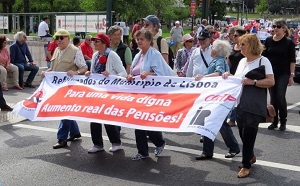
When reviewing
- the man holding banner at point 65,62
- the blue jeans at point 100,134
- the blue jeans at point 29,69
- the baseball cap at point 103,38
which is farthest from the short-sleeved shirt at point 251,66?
the blue jeans at point 29,69

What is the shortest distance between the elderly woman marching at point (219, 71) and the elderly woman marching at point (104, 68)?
4.07 feet

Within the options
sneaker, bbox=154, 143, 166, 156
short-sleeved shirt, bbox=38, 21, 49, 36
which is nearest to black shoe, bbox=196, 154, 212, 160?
sneaker, bbox=154, 143, 166, 156

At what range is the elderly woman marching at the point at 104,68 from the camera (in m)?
6.82

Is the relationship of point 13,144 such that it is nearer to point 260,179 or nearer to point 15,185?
point 15,185

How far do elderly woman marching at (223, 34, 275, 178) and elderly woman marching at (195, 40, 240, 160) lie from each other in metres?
0.68

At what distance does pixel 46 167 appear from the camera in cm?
634

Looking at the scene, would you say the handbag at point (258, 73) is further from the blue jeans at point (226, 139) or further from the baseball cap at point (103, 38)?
the baseball cap at point (103, 38)

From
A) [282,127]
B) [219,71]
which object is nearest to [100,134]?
[219,71]

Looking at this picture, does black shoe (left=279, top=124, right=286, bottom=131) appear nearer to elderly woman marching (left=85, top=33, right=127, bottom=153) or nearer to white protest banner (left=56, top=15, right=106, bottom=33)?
elderly woman marching (left=85, top=33, right=127, bottom=153)

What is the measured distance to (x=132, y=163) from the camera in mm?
6516

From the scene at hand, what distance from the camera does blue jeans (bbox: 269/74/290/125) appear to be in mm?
8578

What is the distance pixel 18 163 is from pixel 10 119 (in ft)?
9.79

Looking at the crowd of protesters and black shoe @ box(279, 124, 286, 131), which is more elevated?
the crowd of protesters

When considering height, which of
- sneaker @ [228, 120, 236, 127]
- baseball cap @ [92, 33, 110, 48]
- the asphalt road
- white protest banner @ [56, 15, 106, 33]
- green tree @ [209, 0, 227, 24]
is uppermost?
green tree @ [209, 0, 227, 24]
